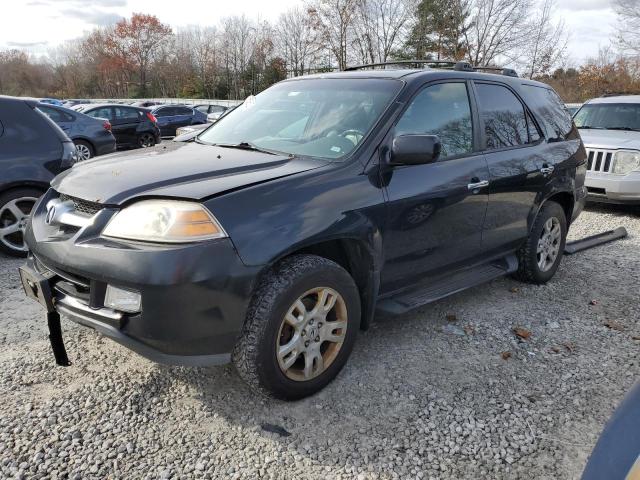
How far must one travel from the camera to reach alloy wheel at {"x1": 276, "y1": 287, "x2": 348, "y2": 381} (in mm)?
2650

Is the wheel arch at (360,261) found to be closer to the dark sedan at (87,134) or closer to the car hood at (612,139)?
the car hood at (612,139)

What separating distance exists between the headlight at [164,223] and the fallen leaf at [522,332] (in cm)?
246

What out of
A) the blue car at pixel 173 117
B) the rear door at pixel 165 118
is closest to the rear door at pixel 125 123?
the blue car at pixel 173 117

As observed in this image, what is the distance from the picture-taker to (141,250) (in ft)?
7.45

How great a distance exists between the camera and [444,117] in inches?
139

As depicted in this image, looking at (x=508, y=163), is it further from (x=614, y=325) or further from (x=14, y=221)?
(x=14, y=221)

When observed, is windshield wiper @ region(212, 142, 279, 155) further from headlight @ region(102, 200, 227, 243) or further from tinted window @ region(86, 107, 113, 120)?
tinted window @ region(86, 107, 113, 120)

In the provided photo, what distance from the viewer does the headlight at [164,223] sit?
230 centimetres

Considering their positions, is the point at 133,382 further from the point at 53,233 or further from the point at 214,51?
the point at 214,51

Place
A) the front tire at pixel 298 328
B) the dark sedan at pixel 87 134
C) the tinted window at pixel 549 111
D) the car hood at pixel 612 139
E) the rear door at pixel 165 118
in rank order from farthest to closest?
the rear door at pixel 165 118 < the dark sedan at pixel 87 134 < the car hood at pixel 612 139 < the tinted window at pixel 549 111 < the front tire at pixel 298 328

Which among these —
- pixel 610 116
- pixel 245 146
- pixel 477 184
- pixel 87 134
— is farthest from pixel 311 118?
pixel 87 134

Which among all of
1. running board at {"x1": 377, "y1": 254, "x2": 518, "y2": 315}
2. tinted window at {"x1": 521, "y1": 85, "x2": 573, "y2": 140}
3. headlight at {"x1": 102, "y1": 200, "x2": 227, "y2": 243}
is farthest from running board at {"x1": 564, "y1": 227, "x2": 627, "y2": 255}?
headlight at {"x1": 102, "y1": 200, "x2": 227, "y2": 243}

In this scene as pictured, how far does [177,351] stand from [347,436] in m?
0.95

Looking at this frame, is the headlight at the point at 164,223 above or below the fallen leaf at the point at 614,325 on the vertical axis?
above
